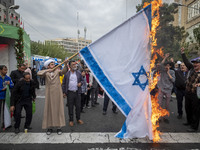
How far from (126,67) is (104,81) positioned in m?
0.63

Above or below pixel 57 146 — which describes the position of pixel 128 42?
above

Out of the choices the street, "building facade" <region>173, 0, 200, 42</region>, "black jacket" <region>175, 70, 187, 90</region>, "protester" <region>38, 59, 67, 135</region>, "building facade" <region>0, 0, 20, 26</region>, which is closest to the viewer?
the street

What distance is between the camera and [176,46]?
68.4ft

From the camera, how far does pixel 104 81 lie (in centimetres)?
367

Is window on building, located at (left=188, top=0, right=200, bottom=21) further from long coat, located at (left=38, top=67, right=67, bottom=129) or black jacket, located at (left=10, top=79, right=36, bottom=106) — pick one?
black jacket, located at (left=10, top=79, right=36, bottom=106)

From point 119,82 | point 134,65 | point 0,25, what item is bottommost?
point 119,82

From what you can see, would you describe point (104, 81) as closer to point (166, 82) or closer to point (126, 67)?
point (126, 67)

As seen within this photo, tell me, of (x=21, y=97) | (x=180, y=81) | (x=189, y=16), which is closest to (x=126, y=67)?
(x=21, y=97)

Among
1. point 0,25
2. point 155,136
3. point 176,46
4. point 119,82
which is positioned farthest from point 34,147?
point 176,46

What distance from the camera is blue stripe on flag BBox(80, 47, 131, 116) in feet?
12.0

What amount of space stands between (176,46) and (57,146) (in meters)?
21.4

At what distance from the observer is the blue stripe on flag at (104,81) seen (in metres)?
3.66

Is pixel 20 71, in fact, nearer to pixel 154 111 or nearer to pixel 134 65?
pixel 134 65

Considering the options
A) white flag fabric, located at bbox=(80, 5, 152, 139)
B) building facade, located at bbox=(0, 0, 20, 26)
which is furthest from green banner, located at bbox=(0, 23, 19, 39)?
building facade, located at bbox=(0, 0, 20, 26)
